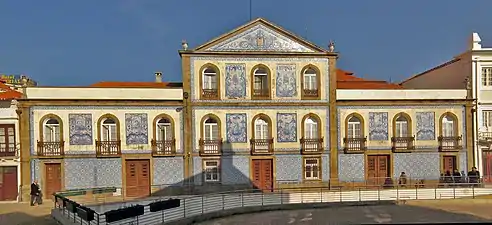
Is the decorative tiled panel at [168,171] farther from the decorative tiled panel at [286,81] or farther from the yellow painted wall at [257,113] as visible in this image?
the decorative tiled panel at [286,81]

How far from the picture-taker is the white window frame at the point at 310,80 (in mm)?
27484

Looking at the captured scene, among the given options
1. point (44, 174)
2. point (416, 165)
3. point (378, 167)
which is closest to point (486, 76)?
point (416, 165)

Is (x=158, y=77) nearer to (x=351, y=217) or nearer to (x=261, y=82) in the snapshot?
(x=261, y=82)

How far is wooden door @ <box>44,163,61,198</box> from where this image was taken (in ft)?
82.8

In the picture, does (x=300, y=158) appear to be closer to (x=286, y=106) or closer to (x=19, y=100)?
(x=286, y=106)

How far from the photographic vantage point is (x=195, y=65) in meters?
26.6

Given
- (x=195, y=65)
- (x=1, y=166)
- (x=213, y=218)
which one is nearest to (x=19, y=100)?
(x=1, y=166)

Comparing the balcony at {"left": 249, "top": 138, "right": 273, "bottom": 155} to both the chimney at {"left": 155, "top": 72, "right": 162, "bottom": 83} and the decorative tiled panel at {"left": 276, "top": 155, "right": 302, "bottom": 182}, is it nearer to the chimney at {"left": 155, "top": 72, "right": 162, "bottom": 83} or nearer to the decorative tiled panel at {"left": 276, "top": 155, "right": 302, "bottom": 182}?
the decorative tiled panel at {"left": 276, "top": 155, "right": 302, "bottom": 182}

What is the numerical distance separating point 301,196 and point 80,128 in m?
12.2

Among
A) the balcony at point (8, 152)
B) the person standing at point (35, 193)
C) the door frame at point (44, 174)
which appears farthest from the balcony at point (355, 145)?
the balcony at point (8, 152)

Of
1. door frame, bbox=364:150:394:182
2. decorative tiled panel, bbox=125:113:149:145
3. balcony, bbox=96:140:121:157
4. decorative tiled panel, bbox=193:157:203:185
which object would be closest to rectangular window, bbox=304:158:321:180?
door frame, bbox=364:150:394:182

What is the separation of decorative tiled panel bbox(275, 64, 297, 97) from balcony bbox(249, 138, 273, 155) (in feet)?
8.98

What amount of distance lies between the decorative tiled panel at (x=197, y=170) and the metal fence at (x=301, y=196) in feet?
11.3

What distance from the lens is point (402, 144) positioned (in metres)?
27.7
